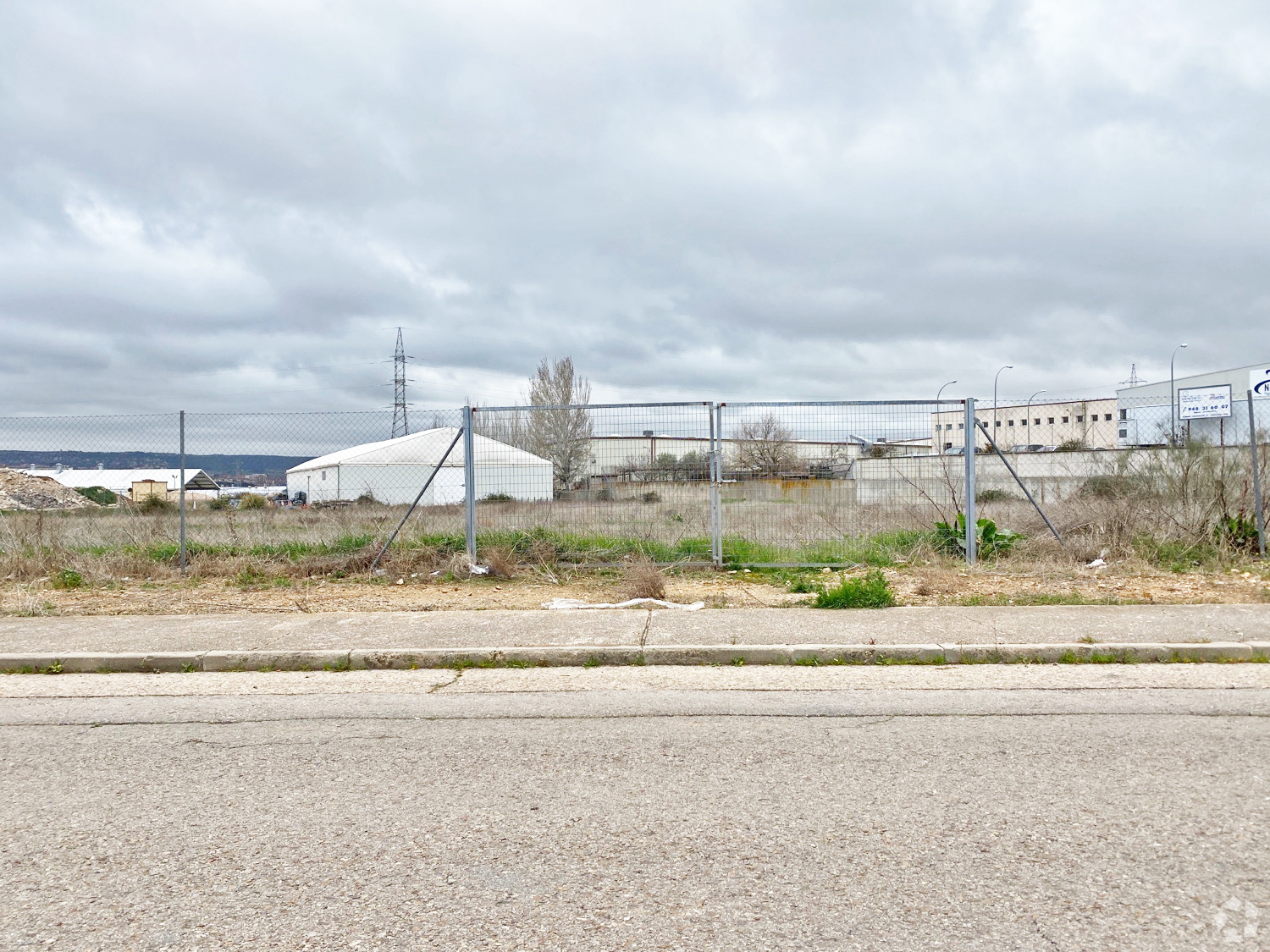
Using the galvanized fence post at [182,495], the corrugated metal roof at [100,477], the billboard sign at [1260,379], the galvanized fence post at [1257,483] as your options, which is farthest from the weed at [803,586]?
the billboard sign at [1260,379]

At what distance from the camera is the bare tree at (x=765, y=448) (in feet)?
39.2

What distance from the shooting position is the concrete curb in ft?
24.3

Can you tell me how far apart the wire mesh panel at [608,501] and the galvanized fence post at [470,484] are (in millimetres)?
187

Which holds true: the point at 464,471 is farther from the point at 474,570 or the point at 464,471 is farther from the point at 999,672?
the point at 999,672

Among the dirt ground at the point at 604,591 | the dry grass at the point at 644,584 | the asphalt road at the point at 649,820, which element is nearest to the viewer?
the asphalt road at the point at 649,820

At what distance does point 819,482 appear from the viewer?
11930mm

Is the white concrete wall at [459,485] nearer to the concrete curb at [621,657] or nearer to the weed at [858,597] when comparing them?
the weed at [858,597]

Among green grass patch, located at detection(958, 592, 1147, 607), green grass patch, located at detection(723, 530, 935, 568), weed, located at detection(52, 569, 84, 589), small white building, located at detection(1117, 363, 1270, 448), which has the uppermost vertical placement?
small white building, located at detection(1117, 363, 1270, 448)

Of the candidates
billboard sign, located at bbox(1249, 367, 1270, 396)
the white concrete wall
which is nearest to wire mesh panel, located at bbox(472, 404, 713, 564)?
the white concrete wall

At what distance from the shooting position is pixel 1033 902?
128 inches

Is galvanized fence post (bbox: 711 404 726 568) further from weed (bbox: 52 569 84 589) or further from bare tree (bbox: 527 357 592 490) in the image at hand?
weed (bbox: 52 569 84 589)

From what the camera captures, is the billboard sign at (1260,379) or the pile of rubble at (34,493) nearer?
the pile of rubble at (34,493)

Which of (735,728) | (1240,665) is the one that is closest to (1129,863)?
(735,728)

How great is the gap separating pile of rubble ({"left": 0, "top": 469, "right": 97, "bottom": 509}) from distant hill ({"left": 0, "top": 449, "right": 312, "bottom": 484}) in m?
0.82
